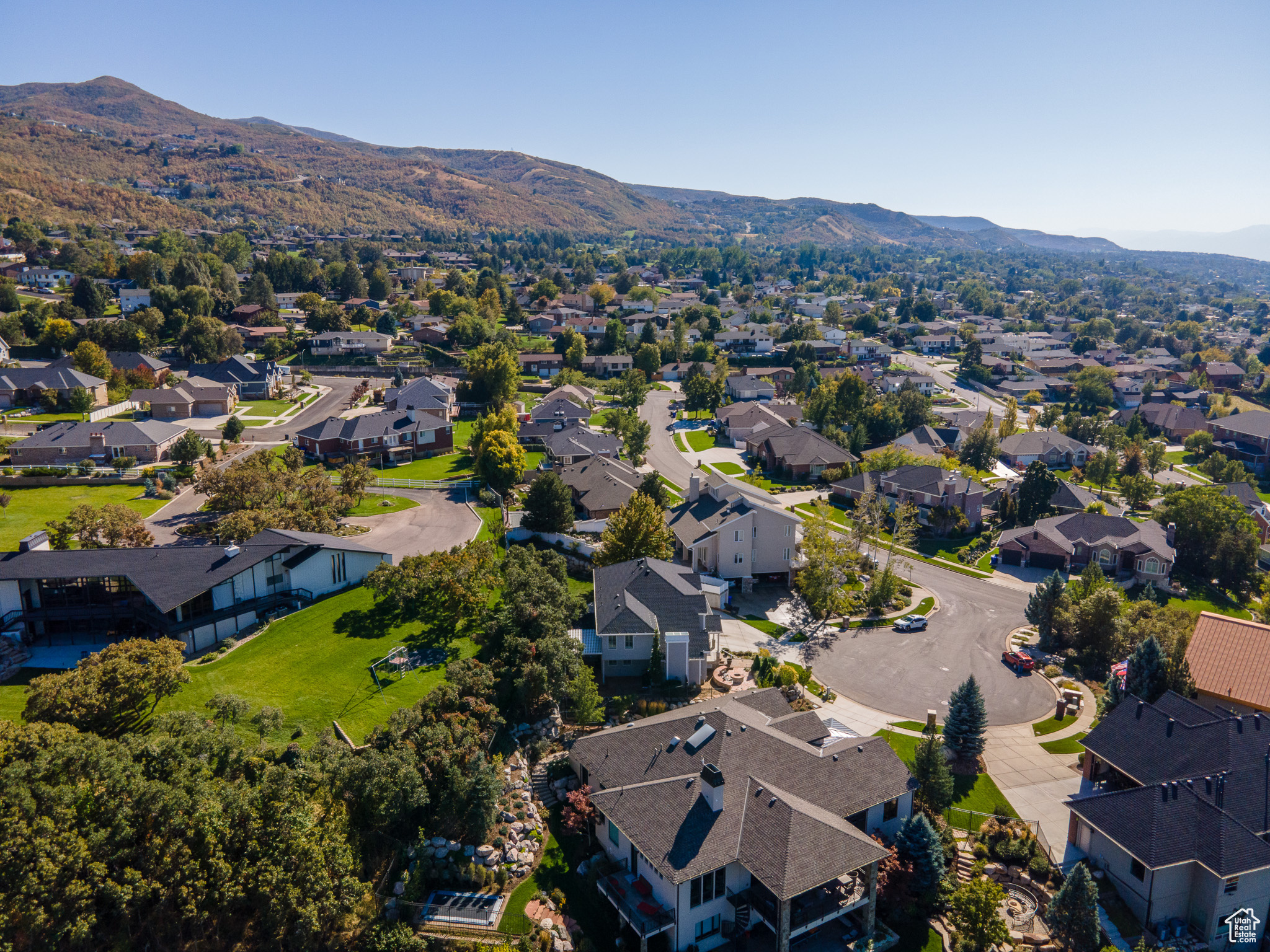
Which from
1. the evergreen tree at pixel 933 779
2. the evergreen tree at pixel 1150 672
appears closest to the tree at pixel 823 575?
the evergreen tree at pixel 1150 672

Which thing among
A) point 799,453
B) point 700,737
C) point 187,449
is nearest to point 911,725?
point 700,737

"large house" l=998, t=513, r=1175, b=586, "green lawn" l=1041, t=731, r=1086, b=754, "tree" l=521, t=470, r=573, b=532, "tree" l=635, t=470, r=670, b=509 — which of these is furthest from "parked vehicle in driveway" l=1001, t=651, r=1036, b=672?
"tree" l=521, t=470, r=573, b=532

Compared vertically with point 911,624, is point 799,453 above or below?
above

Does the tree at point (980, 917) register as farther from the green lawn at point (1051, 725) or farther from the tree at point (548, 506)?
the tree at point (548, 506)

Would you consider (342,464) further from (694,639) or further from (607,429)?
(694,639)

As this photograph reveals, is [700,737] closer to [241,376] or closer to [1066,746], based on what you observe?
[1066,746]

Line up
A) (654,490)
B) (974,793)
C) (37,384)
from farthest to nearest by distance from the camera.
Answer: (37,384) → (654,490) → (974,793)
